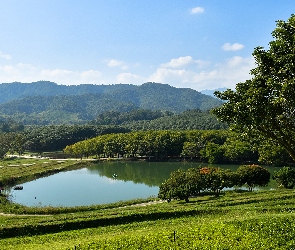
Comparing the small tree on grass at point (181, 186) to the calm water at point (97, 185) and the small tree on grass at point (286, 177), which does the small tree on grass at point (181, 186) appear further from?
the small tree on grass at point (286, 177)

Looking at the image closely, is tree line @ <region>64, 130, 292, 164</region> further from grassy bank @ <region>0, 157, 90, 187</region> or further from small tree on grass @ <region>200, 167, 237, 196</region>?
small tree on grass @ <region>200, 167, 237, 196</region>

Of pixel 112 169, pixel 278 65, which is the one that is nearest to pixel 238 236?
pixel 278 65

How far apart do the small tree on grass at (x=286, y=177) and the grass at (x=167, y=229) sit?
1399cm

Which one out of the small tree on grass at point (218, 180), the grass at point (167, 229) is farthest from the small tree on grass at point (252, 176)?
the grass at point (167, 229)

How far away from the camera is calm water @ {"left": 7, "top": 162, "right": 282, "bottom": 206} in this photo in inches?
2353

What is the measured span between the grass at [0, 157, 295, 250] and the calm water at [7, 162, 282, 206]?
15205mm

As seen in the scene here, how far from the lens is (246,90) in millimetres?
23797

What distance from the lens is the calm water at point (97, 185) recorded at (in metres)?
59.8

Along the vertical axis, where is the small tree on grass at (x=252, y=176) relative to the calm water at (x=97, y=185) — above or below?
above

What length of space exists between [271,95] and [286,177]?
36.3m

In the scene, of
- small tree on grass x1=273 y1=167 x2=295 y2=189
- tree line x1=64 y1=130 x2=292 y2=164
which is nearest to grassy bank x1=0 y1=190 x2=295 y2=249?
small tree on grass x1=273 y1=167 x2=295 y2=189

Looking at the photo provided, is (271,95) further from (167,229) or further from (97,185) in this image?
(97,185)

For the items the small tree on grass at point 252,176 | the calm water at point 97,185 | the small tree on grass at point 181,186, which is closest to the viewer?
the small tree on grass at point 181,186

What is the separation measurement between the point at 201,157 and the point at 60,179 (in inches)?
1964
